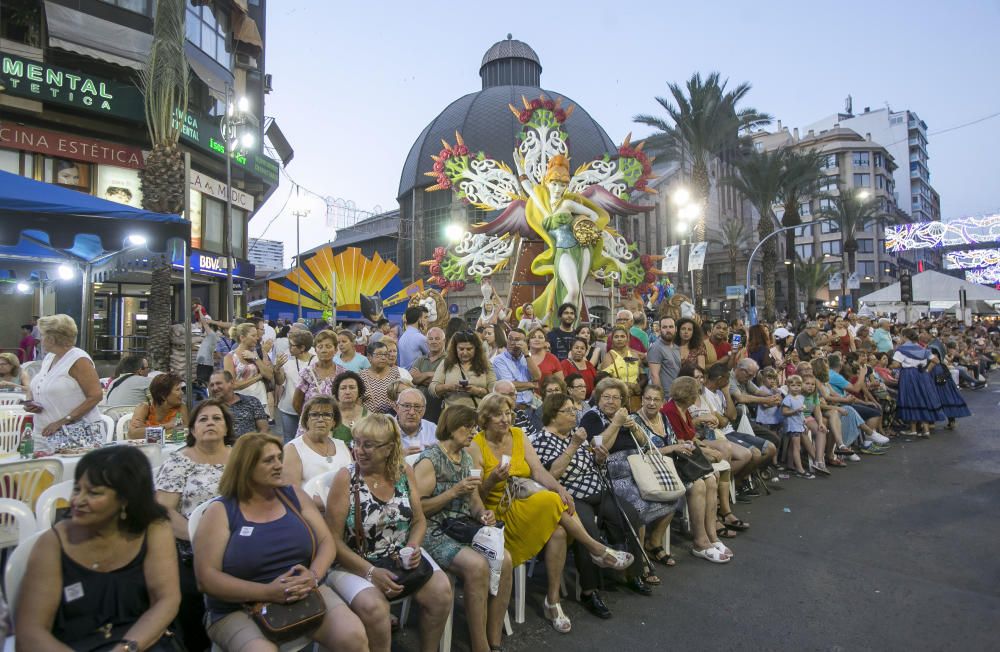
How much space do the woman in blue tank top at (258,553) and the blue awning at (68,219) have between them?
4.06m

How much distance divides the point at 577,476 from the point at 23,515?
3274 millimetres

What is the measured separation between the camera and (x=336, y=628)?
2.64 m

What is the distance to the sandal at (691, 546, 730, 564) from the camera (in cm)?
466

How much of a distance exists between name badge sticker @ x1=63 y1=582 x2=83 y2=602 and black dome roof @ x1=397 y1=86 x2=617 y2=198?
3223 cm

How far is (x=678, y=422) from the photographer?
17.4 ft

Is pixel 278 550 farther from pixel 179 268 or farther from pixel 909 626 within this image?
pixel 179 268

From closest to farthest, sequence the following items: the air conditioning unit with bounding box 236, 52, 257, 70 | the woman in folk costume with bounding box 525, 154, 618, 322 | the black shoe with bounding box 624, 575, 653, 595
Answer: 1. the black shoe with bounding box 624, 575, 653, 595
2. the woman in folk costume with bounding box 525, 154, 618, 322
3. the air conditioning unit with bounding box 236, 52, 257, 70

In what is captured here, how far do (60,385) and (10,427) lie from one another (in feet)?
4.95

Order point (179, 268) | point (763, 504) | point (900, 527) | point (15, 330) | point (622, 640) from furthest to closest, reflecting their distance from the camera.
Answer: point (179, 268) → point (15, 330) → point (763, 504) → point (900, 527) → point (622, 640)

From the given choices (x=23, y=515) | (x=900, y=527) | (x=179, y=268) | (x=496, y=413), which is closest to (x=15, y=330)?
(x=179, y=268)

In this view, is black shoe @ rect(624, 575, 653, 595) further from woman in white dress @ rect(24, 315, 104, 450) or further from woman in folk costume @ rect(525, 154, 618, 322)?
woman in folk costume @ rect(525, 154, 618, 322)

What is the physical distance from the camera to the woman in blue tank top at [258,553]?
254 centimetres

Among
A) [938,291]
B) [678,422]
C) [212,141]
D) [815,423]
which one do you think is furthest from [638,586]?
Result: [938,291]

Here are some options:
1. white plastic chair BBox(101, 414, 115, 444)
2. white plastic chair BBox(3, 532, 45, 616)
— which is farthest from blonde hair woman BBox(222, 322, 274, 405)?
white plastic chair BBox(3, 532, 45, 616)
